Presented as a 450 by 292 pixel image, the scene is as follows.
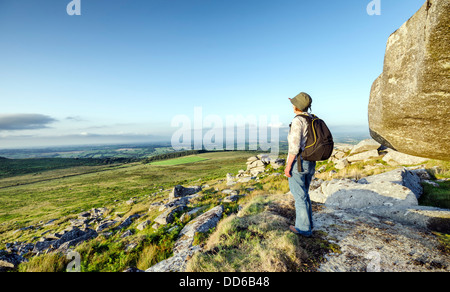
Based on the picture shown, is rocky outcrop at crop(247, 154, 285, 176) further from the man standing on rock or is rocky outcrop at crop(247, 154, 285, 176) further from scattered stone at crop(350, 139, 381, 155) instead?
the man standing on rock

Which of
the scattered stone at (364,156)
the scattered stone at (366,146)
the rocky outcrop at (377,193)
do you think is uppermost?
the scattered stone at (366,146)

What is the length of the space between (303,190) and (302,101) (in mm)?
2472

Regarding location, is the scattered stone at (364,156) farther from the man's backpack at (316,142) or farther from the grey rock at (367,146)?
the man's backpack at (316,142)

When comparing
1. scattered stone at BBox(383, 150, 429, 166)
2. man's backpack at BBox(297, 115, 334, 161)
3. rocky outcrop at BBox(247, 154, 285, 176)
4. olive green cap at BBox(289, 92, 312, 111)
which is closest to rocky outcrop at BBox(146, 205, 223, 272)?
man's backpack at BBox(297, 115, 334, 161)

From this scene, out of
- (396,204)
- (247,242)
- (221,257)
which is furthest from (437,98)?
(221,257)

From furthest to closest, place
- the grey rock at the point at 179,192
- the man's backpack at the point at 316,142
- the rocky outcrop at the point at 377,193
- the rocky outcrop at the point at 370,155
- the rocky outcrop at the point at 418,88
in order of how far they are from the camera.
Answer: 1. the grey rock at the point at 179,192
2. the rocky outcrop at the point at 370,155
3. the rocky outcrop at the point at 377,193
4. the man's backpack at the point at 316,142
5. the rocky outcrop at the point at 418,88

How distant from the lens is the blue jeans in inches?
184

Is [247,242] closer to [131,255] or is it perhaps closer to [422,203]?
[131,255]

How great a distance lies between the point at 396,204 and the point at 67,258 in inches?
561

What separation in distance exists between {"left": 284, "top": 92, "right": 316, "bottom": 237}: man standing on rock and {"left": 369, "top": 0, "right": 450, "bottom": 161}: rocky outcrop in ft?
8.15

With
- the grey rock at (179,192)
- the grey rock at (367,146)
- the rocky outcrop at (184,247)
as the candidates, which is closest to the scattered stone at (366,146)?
the grey rock at (367,146)

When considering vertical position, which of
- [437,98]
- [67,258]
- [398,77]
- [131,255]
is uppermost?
[398,77]

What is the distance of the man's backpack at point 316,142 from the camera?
4.39m

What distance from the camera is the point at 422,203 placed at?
311 inches
